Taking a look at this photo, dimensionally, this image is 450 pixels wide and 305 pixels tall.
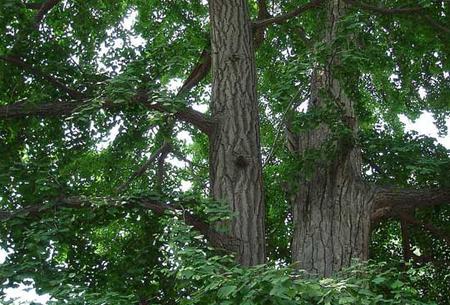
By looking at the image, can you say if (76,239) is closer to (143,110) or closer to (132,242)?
(132,242)

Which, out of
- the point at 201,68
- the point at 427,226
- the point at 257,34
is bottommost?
the point at 427,226

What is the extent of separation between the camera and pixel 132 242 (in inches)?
245

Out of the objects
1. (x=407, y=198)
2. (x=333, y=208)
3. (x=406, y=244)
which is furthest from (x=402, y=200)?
(x=406, y=244)

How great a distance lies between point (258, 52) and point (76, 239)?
14.8 feet

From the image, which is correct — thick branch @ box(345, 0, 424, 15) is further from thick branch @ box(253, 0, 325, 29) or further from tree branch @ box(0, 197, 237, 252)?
tree branch @ box(0, 197, 237, 252)

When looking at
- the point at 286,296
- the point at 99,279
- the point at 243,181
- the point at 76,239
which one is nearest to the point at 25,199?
the point at 76,239

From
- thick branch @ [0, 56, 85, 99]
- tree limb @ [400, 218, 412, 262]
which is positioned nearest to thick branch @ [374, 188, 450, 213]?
tree limb @ [400, 218, 412, 262]

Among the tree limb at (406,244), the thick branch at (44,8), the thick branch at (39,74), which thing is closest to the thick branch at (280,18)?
the thick branch at (39,74)

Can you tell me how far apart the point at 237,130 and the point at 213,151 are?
0.28 m

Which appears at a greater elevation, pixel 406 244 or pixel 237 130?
pixel 237 130

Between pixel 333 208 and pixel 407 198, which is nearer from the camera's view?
pixel 407 198

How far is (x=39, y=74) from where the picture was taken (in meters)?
6.19

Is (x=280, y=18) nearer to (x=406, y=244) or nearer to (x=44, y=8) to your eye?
(x=44, y=8)

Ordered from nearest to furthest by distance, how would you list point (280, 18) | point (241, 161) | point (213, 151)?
point (241, 161), point (213, 151), point (280, 18)
